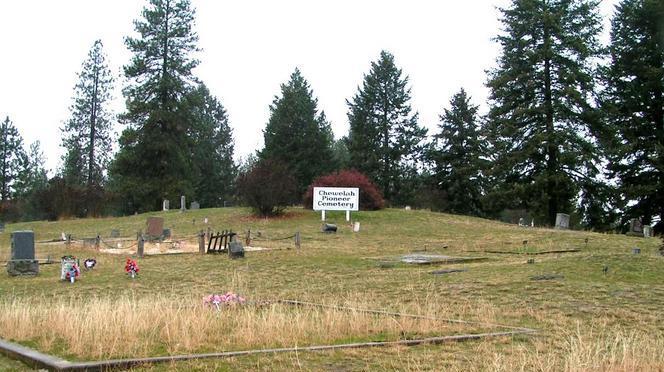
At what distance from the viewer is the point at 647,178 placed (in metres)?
40.2

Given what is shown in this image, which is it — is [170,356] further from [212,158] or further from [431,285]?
[212,158]

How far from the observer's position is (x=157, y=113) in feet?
178

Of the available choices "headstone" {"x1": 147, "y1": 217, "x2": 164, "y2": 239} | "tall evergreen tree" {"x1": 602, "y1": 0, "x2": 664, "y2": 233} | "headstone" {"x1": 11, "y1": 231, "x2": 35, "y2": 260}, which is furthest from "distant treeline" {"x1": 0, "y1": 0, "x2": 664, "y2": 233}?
"headstone" {"x1": 11, "y1": 231, "x2": 35, "y2": 260}

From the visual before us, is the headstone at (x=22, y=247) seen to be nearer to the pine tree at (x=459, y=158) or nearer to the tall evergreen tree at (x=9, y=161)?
the pine tree at (x=459, y=158)

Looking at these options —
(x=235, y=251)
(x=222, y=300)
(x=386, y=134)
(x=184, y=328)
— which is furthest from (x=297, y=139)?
(x=184, y=328)

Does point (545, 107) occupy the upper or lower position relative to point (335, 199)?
upper

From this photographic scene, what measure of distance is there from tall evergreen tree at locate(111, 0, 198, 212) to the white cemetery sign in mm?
20219

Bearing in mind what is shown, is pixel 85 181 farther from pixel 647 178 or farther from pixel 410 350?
pixel 410 350

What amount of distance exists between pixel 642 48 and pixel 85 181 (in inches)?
2097

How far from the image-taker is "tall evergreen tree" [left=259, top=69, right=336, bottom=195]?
63.8 m

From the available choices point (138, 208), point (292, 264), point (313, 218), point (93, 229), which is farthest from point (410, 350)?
point (138, 208)

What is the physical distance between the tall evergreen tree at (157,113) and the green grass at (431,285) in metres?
25.6

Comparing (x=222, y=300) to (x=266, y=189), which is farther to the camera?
(x=266, y=189)

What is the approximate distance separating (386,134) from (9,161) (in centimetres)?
4460
